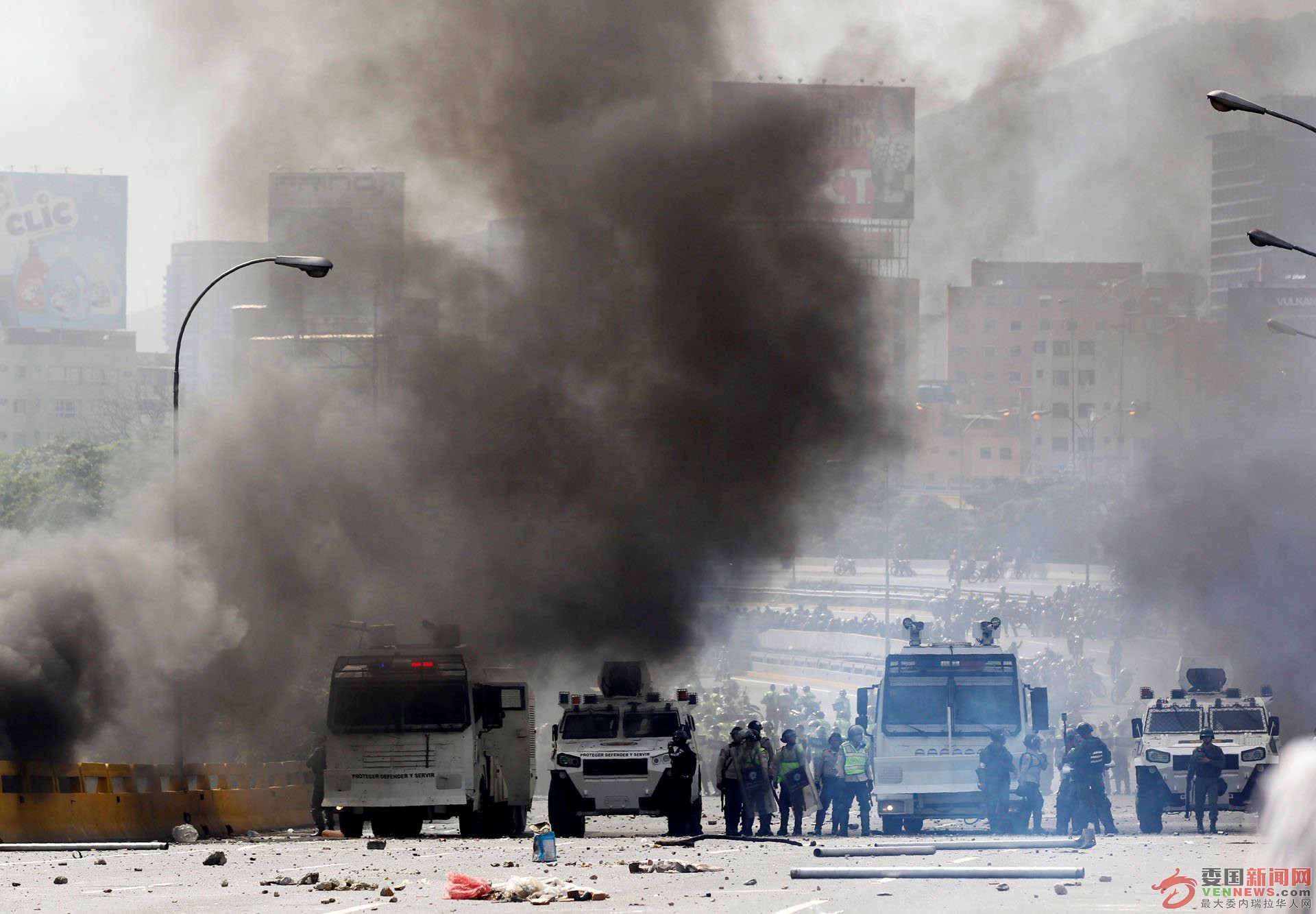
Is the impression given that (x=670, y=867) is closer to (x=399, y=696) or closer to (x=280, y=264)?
(x=399, y=696)

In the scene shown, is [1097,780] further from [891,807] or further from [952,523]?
[952,523]

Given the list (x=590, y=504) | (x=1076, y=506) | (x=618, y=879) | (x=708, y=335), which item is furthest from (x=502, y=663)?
(x=1076, y=506)

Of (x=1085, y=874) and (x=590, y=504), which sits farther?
(x=590, y=504)

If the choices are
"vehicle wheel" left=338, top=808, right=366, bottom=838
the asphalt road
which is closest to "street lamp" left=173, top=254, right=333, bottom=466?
"vehicle wheel" left=338, top=808, right=366, bottom=838

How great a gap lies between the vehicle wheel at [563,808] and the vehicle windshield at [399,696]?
1.48 m

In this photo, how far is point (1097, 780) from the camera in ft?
67.2

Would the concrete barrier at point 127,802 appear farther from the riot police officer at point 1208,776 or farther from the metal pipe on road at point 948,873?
the riot police officer at point 1208,776

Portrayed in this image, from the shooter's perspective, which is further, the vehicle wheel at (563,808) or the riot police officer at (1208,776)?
the vehicle wheel at (563,808)

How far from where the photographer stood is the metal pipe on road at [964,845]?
1645cm

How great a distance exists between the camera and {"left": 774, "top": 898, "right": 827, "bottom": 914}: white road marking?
40.3 ft

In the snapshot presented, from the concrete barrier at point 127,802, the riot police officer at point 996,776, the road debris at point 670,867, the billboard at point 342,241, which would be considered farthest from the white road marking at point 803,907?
the billboard at point 342,241

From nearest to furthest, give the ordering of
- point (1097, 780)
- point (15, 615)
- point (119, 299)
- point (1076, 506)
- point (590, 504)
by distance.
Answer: point (1097, 780) → point (15, 615) → point (590, 504) → point (1076, 506) → point (119, 299)

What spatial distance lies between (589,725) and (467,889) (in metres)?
9.41

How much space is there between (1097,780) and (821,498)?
18.4m
